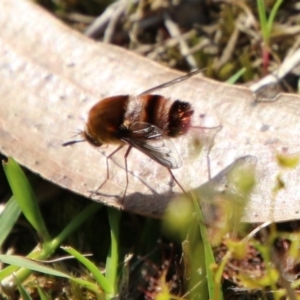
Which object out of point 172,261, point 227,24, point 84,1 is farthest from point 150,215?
point 84,1

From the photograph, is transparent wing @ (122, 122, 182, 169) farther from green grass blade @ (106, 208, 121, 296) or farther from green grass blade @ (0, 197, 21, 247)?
green grass blade @ (0, 197, 21, 247)

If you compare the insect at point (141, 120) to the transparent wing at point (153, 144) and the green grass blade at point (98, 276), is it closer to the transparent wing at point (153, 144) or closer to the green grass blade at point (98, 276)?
the transparent wing at point (153, 144)

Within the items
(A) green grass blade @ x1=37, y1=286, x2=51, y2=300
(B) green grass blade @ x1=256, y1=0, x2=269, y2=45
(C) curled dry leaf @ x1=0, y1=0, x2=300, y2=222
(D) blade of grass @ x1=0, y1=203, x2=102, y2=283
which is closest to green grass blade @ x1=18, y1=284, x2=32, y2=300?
(A) green grass blade @ x1=37, y1=286, x2=51, y2=300

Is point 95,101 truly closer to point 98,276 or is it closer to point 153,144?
point 153,144

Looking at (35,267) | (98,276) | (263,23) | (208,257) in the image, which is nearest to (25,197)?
(35,267)

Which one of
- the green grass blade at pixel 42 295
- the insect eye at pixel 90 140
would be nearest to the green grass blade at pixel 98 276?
the green grass blade at pixel 42 295

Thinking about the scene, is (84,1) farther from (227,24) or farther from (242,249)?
(242,249)
